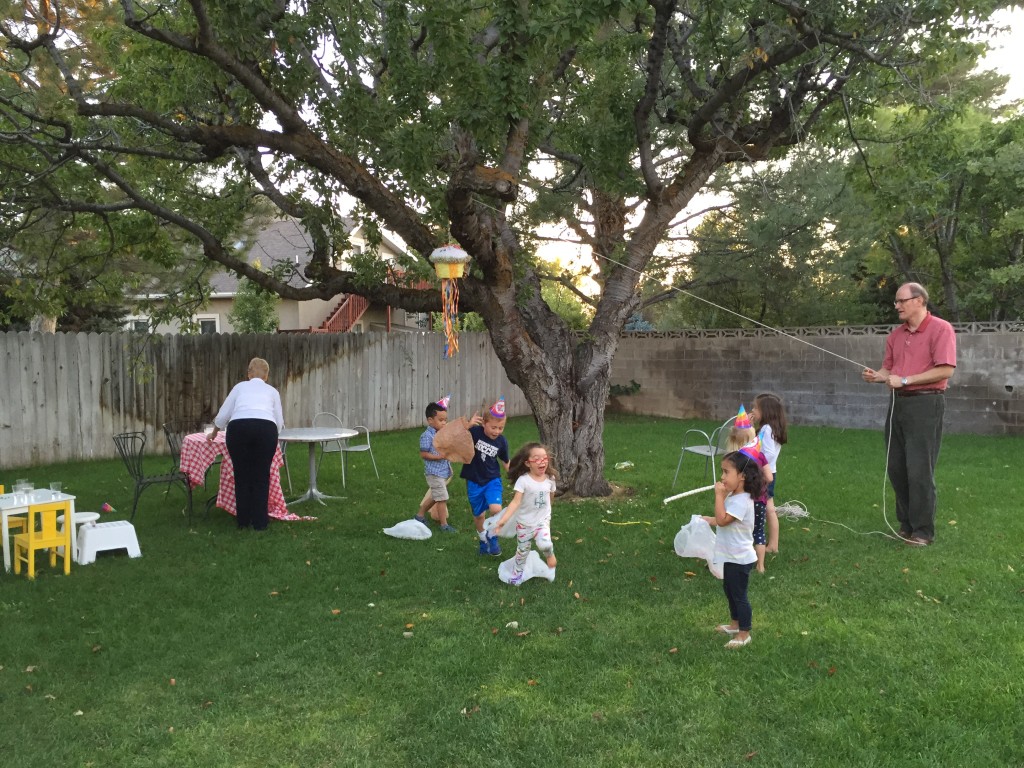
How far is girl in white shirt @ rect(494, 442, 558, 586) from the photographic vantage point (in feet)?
16.4

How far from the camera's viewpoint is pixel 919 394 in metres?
5.88

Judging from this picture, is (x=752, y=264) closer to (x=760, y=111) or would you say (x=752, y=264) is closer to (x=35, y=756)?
(x=760, y=111)

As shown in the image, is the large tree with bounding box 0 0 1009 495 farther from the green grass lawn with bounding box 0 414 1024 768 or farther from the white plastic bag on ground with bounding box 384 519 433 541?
the green grass lawn with bounding box 0 414 1024 768

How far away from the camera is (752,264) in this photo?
14.9 meters

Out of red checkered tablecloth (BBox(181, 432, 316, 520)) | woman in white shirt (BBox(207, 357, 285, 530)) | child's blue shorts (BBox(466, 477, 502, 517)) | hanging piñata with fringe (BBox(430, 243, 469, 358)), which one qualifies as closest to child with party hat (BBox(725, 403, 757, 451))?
child's blue shorts (BBox(466, 477, 502, 517))

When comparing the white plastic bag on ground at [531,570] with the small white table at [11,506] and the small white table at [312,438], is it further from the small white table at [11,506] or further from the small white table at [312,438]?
the small white table at [11,506]

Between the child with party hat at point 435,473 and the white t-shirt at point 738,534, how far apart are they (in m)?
2.79

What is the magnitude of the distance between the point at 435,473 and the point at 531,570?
63.0 inches

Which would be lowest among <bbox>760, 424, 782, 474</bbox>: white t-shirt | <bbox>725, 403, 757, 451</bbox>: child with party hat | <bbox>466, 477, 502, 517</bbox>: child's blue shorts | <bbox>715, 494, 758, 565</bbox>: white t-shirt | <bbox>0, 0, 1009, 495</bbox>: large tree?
<bbox>466, 477, 502, 517</bbox>: child's blue shorts

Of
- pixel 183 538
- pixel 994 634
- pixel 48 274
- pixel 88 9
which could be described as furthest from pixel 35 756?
pixel 88 9

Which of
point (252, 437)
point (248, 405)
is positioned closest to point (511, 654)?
point (252, 437)

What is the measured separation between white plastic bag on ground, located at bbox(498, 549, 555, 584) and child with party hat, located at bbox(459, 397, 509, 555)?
695mm

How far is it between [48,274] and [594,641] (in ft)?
25.3

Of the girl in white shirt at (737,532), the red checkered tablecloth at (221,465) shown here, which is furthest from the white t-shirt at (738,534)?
the red checkered tablecloth at (221,465)
